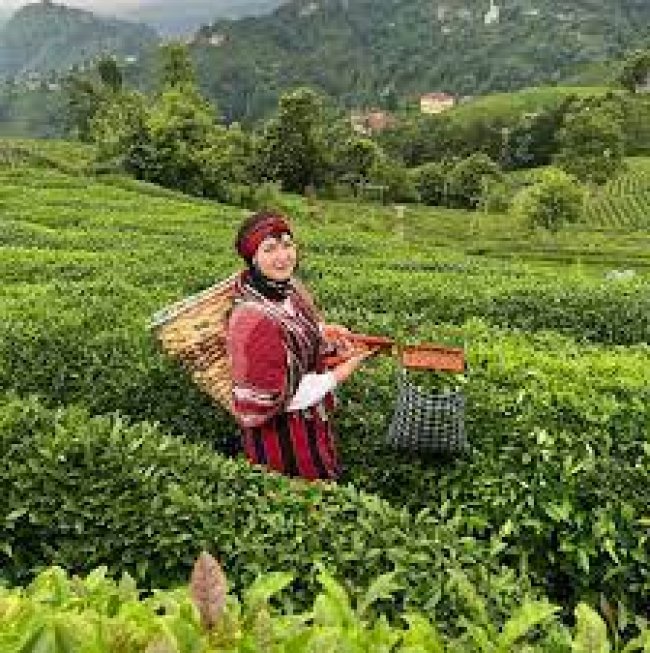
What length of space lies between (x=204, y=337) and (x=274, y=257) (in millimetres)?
874

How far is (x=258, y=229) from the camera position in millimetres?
6555

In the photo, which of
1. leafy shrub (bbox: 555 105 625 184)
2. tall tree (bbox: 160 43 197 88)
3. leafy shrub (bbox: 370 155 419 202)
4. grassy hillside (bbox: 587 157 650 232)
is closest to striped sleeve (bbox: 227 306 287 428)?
tall tree (bbox: 160 43 197 88)

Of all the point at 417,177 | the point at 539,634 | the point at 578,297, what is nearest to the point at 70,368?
the point at 539,634

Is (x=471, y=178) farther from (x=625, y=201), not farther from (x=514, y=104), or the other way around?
(x=514, y=104)

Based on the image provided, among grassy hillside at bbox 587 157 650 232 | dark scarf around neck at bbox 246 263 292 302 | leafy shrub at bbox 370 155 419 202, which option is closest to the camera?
dark scarf around neck at bbox 246 263 292 302

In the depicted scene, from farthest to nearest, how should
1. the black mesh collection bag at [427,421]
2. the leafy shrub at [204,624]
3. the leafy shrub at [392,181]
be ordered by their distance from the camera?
the leafy shrub at [392,181], the black mesh collection bag at [427,421], the leafy shrub at [204,624]

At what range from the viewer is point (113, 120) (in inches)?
2479

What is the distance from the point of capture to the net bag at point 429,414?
701 cm

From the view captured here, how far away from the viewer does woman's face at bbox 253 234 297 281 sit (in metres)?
6.62

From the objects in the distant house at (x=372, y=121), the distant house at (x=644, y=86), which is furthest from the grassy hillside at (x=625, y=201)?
the distant house at (x=372, y=121)

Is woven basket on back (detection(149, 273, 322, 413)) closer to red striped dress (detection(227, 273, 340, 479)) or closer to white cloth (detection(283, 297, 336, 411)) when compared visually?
red striped dress (detection(227, 273, 340, 479))

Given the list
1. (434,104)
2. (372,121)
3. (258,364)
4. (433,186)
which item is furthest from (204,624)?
(434,104)

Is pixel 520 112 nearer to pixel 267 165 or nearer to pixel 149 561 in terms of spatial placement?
pixel 267 165

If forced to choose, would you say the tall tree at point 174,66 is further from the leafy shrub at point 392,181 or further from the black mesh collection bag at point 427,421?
the black mesh collection bag at point 427,421
